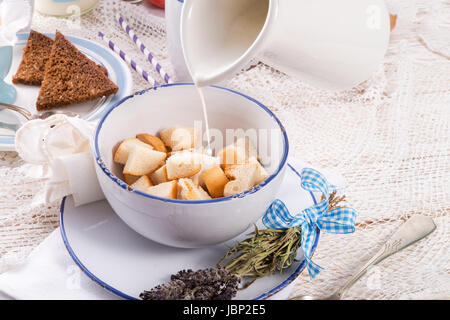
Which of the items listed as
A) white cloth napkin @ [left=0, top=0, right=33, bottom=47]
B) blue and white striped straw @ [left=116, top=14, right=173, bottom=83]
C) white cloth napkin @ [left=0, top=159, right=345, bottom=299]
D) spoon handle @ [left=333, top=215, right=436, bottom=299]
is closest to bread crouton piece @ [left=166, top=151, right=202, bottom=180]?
white cloth napkin @ [left=0, top=159, right=345, bottom=299]

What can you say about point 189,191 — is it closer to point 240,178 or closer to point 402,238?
point 240,178

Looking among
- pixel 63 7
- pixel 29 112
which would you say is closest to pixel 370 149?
pixel 29 112

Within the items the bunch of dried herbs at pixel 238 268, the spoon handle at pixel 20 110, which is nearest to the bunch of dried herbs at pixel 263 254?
the bunch of dried herbs at pixel 238 268

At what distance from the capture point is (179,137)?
0.94m

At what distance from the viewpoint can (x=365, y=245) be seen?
871 mm

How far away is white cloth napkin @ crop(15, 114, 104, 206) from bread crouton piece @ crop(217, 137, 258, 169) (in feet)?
0.76

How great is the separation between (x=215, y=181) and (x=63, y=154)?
0.28 meters

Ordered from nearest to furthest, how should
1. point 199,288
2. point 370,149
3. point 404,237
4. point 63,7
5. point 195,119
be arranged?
point 199,288 → point 404,237 → point 195,119 → point 370,149 → point 63,7

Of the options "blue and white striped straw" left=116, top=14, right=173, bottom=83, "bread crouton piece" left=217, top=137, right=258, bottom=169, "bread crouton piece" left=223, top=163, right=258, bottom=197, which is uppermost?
"blue and white striped straw" left=116, top=14, right=173, bottom=83

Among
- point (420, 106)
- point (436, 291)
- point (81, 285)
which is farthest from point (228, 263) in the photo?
point (420, 106)

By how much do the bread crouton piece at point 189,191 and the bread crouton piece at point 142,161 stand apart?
88 mm

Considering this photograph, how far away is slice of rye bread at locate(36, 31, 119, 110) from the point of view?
45.3 inches

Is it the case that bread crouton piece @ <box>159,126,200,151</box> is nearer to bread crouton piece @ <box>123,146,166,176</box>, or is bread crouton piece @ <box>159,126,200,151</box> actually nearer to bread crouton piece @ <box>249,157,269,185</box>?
bread crouton piece @ <box>123,146,166,176</box>

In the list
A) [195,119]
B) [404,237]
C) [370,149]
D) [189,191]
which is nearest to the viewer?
[189,191]
